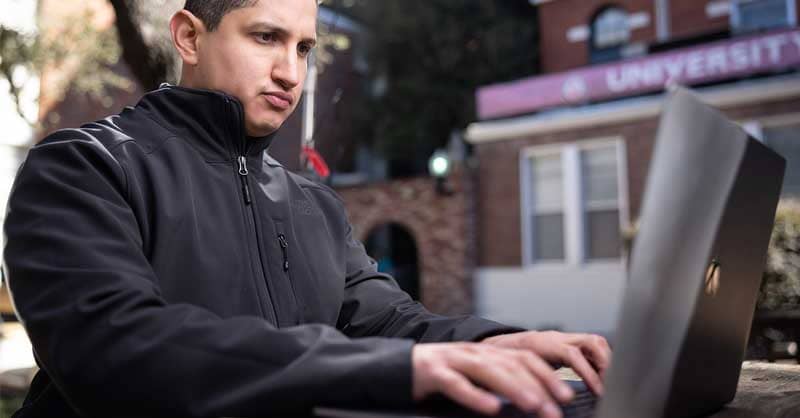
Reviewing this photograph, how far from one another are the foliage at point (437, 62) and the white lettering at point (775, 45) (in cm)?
699

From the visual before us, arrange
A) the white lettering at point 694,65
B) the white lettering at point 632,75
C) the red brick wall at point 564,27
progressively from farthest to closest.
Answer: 1. the red brick wall at point 564,27
2. the white lettering at point 632,75
3. the white lettering at point 694,65

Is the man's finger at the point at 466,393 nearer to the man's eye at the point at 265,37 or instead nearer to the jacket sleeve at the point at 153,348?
the jacket sleeve at the point at 153,348

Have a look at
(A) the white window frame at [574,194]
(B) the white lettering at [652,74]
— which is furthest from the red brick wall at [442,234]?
(B) the white lettering at [652,74]

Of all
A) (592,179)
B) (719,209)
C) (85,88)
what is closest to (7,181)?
(85,88)

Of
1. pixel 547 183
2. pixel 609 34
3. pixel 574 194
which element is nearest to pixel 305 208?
pixel 574 194

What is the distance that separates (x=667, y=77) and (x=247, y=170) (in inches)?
464

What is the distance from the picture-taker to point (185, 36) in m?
1.42

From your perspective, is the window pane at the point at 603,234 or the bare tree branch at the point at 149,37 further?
the window pane at the point at 603,234

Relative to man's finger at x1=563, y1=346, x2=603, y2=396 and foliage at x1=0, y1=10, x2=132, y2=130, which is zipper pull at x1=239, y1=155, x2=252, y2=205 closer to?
man's finger at x1=563, y1=346, x2=603, y2=396

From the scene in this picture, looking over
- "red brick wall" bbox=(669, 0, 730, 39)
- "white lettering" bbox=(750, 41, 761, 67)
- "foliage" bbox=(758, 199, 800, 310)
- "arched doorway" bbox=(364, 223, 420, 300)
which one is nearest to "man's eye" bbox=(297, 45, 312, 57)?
"foliage" bbox=(758, 199, 800, 310)

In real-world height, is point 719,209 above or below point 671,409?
above

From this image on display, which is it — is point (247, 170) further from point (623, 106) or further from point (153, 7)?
point (623, 106)

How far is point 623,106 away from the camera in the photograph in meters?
12.2

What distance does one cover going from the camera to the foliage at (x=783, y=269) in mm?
7094
